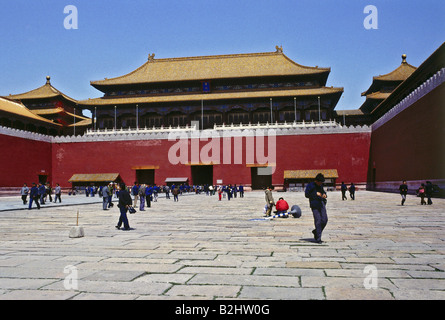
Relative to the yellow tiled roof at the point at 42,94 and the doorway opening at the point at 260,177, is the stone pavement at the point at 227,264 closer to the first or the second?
the doorway opening at the point at 260,177

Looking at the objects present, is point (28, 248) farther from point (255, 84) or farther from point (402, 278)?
point (255, 84)

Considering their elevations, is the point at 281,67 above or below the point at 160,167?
above

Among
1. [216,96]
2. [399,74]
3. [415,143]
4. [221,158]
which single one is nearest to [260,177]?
[221,158]

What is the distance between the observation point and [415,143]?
68.8 ft

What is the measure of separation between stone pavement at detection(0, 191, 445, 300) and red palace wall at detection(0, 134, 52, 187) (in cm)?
2384

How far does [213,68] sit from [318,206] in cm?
3424

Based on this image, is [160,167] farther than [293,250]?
Yes

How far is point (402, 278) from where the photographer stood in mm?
3867

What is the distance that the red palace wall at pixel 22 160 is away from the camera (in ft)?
94.5

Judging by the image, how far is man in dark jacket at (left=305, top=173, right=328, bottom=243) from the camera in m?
6.31

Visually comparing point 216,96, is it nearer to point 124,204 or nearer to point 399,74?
point 399,74
